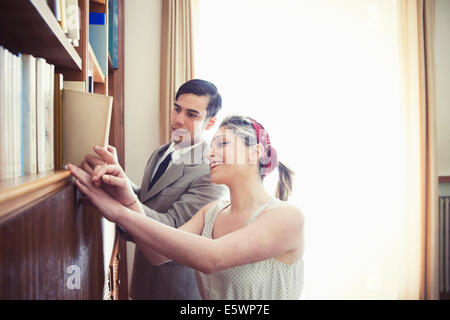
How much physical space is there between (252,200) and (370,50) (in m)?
1.58

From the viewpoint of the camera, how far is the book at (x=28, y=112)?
0.47 metres

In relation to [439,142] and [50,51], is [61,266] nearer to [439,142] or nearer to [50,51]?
[50,51]

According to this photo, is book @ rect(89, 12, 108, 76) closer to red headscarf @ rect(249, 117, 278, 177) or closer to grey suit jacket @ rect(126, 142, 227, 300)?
grey suit jacket @ rect(126, 142, 227, 300)

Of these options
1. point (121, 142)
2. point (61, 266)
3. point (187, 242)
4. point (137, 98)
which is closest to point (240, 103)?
point (137, 98)

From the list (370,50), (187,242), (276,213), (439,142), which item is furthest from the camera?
(439,142)

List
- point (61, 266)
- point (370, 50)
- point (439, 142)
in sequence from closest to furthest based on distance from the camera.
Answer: point (61, 266) → point (370, 50) → point (439, 142)

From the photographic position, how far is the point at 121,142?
1.63 meters

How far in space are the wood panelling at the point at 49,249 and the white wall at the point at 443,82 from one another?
2.17 metres

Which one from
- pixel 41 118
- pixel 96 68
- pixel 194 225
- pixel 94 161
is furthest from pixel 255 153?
pixel 96 68

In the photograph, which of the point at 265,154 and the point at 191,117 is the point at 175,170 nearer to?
the point at 191,117

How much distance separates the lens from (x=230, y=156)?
0.83 metres

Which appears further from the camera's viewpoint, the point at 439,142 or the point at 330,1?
the point at 439,142

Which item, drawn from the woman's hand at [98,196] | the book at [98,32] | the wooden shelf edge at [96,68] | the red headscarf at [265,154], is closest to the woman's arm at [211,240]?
the woman's hand at [98,196]

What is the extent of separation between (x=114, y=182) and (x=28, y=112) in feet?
0.74
